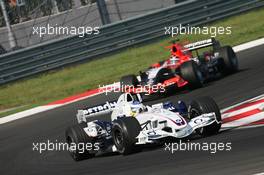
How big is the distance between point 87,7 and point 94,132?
15943 mm

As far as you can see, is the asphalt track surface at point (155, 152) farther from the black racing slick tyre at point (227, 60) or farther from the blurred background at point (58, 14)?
the blurred background at point (58, 14)

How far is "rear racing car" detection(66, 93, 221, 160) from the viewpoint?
11.0 m

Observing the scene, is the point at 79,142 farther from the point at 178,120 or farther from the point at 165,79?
the point at 165,79

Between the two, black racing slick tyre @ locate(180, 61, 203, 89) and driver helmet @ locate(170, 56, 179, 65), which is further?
driver helmet @ locate(170, 56, 179, 65)

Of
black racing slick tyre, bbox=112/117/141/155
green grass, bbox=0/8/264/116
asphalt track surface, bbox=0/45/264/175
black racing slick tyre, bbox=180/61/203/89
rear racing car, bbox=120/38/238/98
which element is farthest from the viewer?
green grass, bbox=0/8/264/116

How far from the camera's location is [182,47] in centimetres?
1814

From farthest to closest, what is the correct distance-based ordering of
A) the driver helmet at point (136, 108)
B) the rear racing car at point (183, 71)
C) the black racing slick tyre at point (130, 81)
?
the black racing slick tyre at point (130, 81)
the rear racing car at point (183, 71)
the driver helmet at point (136, 108)

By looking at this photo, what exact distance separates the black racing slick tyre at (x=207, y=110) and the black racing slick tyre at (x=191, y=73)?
5336mm

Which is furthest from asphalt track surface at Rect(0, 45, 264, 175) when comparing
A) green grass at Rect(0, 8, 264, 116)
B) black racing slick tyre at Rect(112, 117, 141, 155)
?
green grass at Rect(0, 8, 264, 116)

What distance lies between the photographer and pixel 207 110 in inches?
437

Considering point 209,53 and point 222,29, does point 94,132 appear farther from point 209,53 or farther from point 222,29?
point 222,29

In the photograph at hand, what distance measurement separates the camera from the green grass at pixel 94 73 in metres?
22.5

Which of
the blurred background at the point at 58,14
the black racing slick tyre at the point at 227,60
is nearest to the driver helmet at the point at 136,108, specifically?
the black racing slick tyre at the point at 227,60

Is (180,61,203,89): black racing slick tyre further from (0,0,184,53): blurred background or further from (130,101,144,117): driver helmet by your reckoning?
(0,0,184,53): blurred background
